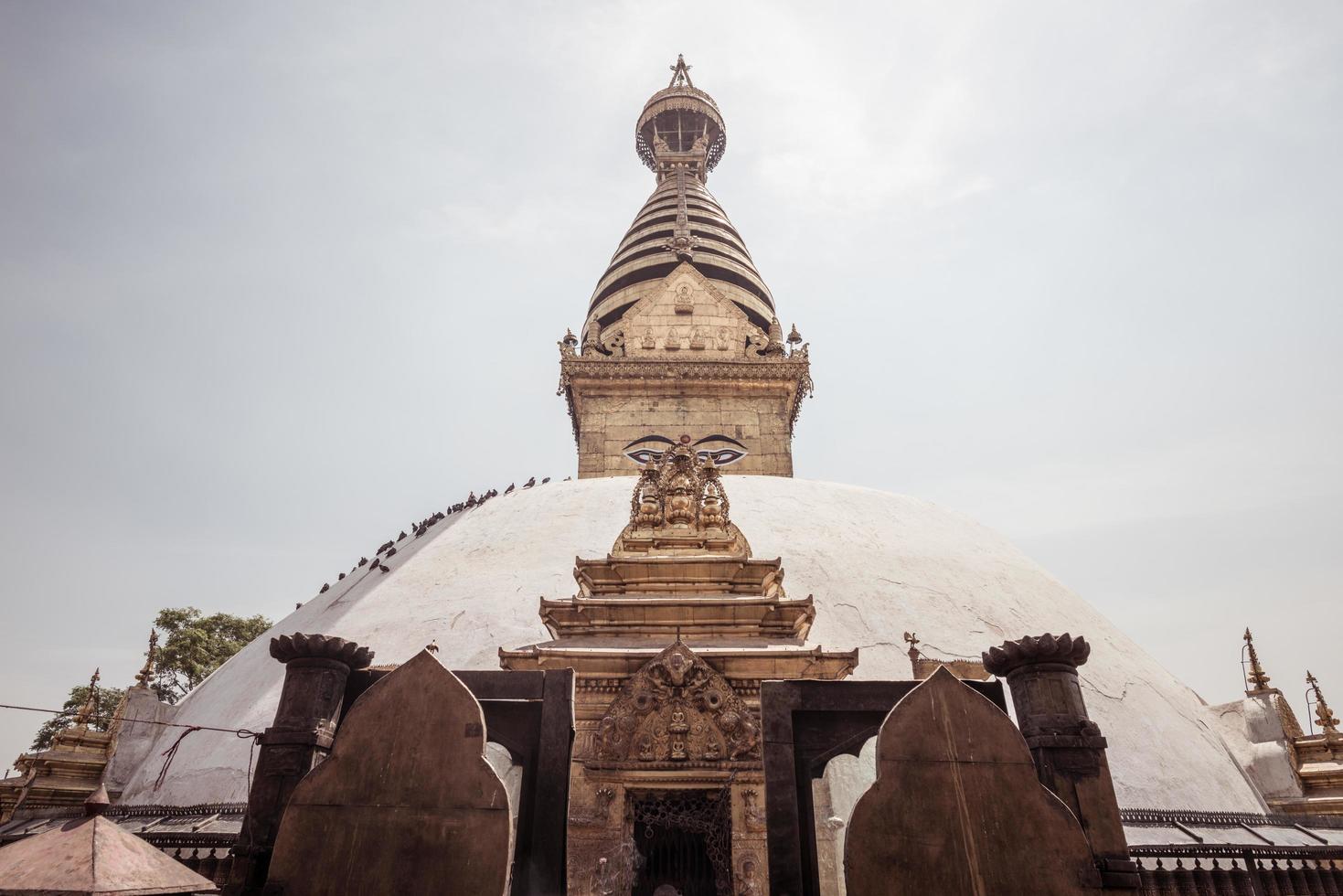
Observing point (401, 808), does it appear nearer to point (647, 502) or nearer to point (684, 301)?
point (647, 502)

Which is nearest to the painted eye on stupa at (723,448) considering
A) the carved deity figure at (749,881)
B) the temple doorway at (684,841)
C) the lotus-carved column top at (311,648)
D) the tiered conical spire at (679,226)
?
the tiered conical spire at (679,226)

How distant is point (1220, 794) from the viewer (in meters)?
A: 10.6

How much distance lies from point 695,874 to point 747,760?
54.4 inches

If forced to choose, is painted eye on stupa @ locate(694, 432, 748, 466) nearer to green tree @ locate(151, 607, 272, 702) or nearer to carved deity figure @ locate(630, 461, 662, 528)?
carved deity figure @ locate(630, 461, 662, 528)

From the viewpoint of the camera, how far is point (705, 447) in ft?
74.1

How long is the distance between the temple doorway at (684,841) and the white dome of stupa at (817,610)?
3667mm

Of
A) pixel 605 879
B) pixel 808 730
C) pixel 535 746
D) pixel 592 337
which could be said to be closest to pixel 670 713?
pixel 605 879

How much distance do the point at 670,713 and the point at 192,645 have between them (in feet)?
96.3

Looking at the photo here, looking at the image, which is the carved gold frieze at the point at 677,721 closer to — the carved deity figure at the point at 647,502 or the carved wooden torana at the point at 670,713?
the carved wooden torana at the point at 670,713

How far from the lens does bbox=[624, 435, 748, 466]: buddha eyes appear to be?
22.4 meters

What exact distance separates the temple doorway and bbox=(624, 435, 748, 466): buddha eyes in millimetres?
15372

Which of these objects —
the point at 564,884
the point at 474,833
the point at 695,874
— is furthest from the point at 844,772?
the point at 474,833

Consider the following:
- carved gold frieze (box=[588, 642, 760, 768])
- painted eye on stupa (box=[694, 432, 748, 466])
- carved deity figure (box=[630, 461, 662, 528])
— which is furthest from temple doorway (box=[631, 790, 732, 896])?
painted eye on stupa (box=[694, 432, 748, 466])

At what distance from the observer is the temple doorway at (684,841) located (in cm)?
708
